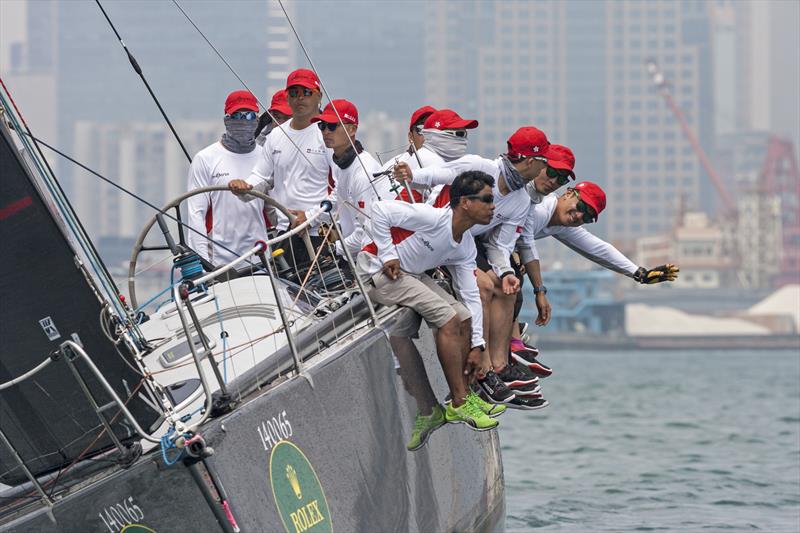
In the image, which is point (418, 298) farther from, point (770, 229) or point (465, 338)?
point (770, 229)

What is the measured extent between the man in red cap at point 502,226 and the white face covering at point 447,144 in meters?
0.06

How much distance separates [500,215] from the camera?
838 cm

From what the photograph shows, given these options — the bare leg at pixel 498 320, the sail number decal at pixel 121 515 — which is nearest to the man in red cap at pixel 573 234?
the bare leg at pixel 498 320

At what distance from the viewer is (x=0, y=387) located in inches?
230

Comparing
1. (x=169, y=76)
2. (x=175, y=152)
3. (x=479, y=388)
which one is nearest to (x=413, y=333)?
(x=479, y=388)

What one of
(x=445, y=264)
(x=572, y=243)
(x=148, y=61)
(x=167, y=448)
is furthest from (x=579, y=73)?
(x=167, y=448)

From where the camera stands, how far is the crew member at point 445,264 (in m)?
7.40

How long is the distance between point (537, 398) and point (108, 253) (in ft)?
365

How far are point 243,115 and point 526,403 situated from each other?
231 cm

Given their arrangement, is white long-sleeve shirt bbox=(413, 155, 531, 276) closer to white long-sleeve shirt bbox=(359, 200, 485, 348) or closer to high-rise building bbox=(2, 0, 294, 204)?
white long-sleeve shirt bbox=(359, 200, 485, 348)

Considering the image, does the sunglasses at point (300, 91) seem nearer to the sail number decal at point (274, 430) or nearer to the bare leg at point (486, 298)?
the bare leg at point (486, 298)

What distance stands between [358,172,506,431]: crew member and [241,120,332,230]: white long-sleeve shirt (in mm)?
1407

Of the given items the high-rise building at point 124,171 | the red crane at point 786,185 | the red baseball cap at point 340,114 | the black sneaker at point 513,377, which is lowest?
the red crane at point 786,185

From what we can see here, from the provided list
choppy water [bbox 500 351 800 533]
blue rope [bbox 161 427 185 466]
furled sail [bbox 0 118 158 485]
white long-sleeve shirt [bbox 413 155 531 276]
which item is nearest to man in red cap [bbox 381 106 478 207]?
white long-sleeve shirt [bbox 413 155 531 276]
